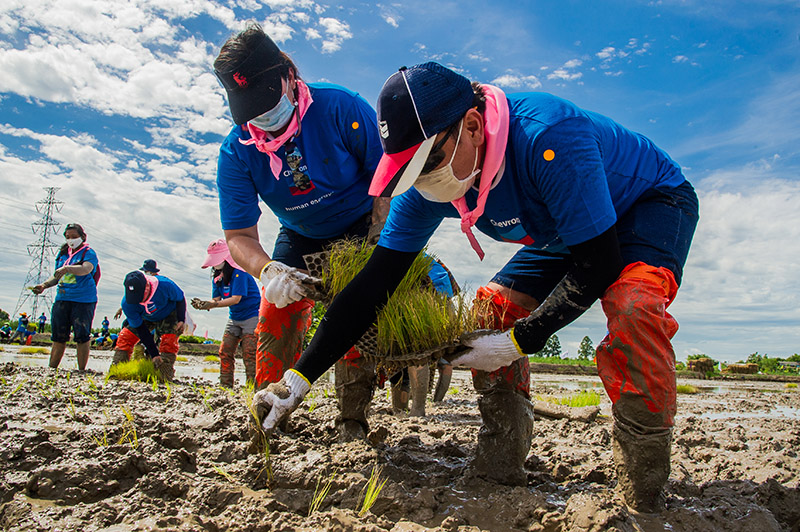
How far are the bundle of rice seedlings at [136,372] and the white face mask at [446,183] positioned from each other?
15.7 ft

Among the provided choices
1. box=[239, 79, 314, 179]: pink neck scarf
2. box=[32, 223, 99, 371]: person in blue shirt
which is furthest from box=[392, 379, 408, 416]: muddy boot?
box=[32, 223, 99, 371]: person in blue shirt

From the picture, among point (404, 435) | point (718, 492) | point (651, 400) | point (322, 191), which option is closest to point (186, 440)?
point (404, 435)

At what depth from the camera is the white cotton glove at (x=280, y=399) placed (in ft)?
6.88

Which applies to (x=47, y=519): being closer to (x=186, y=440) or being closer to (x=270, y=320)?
(x=186, y=440)

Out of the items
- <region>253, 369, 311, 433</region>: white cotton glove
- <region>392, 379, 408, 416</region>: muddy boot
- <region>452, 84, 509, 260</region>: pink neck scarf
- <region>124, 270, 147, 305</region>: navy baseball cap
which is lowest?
<region>392, 379, 408, 416</region>: muddy boot

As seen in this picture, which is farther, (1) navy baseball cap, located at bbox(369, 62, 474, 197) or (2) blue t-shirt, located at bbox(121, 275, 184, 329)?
(2) blue t-shirt, located at bbox(121, 275, 184, 329)

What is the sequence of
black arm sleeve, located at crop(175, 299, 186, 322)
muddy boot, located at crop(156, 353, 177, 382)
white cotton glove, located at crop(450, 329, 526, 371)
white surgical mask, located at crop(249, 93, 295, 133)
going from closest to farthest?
white cotton glove, located at crop(450, 329, 526, 371), white surgical mask, located at crop(249, 93, 295, 133), muddy boot, located at crop(156, 353, 177, 382), black arm sleeve, located at crop(175, 299, 186, 322)

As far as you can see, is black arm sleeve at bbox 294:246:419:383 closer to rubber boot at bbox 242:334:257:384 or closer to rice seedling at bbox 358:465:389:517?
rice seedling at bbox 358:465:389:517

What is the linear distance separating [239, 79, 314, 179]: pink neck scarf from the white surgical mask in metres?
0.04

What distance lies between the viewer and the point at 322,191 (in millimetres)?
3070

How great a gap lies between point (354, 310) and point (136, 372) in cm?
448

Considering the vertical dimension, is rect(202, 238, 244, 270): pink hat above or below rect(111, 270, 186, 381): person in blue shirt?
above

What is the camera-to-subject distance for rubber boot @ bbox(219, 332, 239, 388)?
6.62m

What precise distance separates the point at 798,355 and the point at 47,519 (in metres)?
28.6
